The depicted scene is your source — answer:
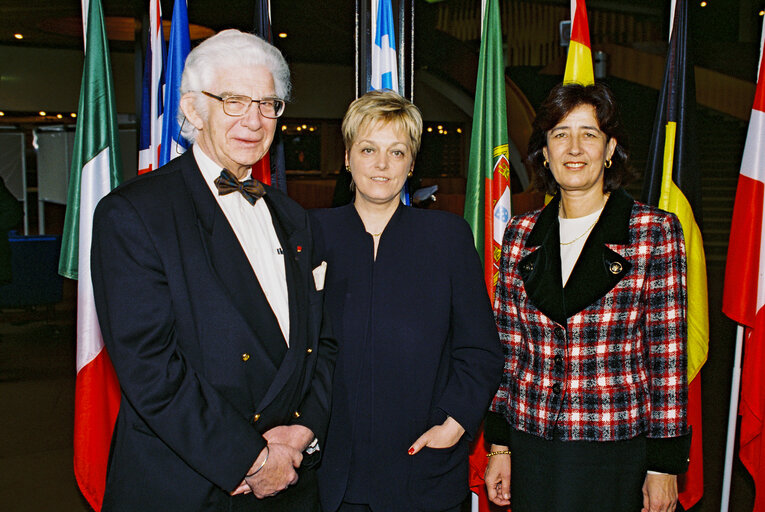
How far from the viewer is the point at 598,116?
1935 mm

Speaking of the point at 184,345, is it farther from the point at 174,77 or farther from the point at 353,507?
the point at 174,77

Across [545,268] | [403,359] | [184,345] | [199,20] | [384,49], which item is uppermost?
[199,20]

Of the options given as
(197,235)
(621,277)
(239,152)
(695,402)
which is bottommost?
(695,402)

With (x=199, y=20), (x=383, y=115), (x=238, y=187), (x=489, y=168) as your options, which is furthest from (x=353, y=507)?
(x=199, y=20)

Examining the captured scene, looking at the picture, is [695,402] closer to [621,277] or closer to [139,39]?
[621,277]

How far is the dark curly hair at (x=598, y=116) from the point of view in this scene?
76.4 inches

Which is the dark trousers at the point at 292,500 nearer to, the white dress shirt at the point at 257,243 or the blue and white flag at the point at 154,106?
the white dress shirt at the point at 257,243

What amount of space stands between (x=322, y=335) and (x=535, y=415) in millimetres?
683

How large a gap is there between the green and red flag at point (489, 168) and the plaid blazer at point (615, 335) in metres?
→ 1.02

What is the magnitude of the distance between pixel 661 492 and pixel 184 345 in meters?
1.38

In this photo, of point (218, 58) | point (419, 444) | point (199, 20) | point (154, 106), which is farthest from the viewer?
point (199, 20)

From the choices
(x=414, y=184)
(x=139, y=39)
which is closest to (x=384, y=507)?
(x=414, y=184)

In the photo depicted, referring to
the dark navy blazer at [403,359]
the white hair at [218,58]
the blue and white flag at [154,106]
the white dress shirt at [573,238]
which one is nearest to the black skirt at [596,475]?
the dark navy blazer at [403,359]

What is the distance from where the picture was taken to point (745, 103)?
1198 cm
